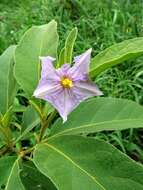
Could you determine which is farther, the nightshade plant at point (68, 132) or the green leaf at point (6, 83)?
the green leaf at point (6, 83)

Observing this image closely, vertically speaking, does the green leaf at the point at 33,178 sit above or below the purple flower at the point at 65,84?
below

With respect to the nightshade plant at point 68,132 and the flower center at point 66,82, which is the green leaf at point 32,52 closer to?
the nightshade plant at point 68,132

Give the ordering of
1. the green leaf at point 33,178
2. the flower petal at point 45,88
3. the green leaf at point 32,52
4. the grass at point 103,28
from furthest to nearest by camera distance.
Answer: the grass at point 103,28 → the green leaf at point 33,178 → the green leaf at point 32,52 → the flower petal at point 45,88

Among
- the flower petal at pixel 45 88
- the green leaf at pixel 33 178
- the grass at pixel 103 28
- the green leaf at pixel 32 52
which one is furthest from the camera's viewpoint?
the grass at pixel 103 28

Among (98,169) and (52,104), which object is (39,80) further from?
(98,169)

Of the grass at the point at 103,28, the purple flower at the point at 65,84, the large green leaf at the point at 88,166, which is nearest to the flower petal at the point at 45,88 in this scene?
the purple flower at the point at 65,84

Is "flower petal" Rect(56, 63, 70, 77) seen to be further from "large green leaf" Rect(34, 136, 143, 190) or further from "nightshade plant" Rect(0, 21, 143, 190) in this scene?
"large green leaf" Rect(34, 136, 143, 190)

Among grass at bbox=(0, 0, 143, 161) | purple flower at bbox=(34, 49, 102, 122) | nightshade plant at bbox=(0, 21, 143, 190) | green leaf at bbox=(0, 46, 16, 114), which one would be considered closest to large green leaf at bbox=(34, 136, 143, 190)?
nightshade plant at bbox=(0, 21, 143, 190)
